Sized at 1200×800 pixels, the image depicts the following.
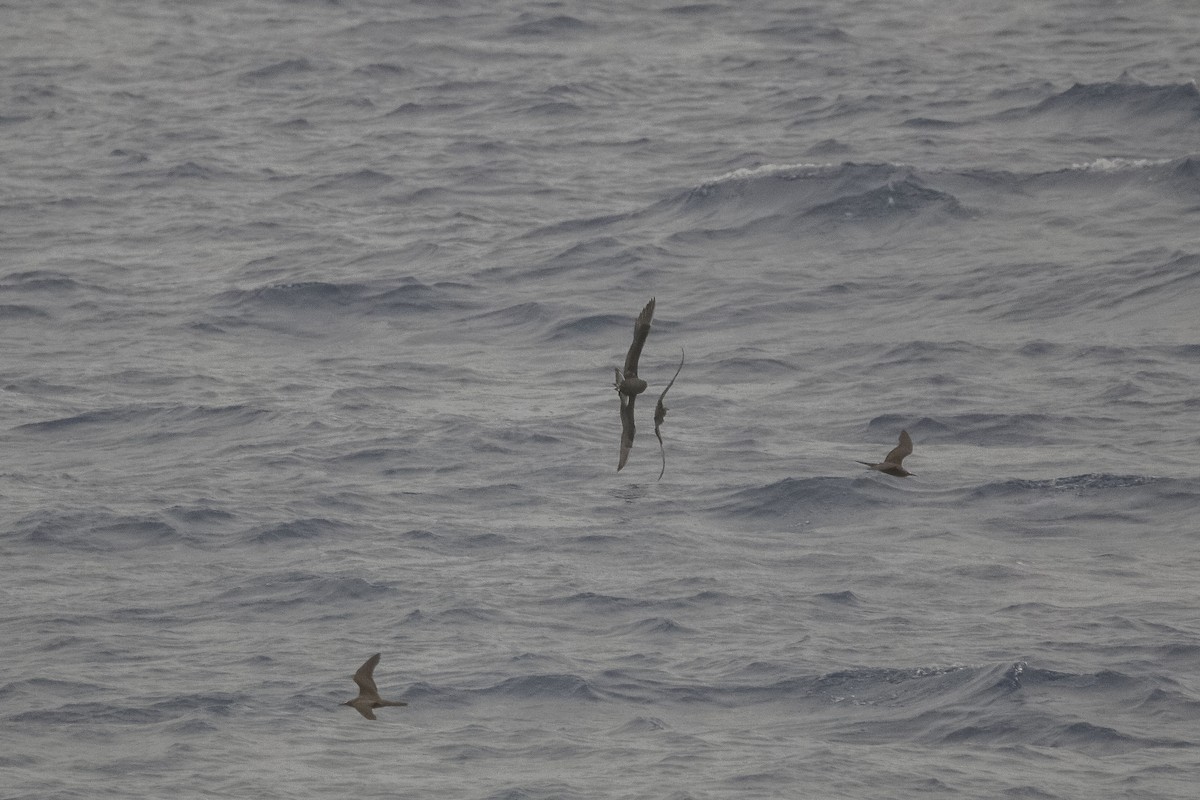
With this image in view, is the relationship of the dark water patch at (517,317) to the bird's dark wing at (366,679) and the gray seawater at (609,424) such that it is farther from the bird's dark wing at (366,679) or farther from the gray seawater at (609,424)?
the bird's dark wing at (366,679)

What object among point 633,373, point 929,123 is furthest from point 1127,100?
point 633,373

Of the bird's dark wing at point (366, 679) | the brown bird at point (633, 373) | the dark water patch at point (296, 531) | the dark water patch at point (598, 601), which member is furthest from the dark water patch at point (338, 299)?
the brown bird at point (633, 373)

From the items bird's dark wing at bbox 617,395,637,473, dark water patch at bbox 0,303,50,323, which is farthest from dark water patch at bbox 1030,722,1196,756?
dark water patch at bbox 0,303,50,323

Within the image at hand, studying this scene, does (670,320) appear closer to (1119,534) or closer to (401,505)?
(401,505)

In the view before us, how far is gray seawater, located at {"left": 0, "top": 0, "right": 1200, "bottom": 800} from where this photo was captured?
60.1 ft

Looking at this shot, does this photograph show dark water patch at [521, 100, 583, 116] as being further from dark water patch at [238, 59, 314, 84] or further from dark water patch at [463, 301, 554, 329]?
dark water patch at [463, 301, 554, 329]

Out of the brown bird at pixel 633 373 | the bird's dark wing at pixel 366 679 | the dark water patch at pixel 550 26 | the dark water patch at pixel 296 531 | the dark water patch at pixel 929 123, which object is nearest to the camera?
the brown bird at pixel 633 373

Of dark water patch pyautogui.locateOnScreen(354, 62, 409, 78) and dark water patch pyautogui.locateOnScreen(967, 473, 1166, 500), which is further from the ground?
dark water patch pyautogui.locateOnScreen(354, 62, 409, 78)

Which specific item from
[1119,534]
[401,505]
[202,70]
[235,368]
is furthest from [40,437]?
[202,70]

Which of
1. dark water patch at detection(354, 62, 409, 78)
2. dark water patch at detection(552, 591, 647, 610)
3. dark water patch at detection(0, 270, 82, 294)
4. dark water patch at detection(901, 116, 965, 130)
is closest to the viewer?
dark water patch at detection(552, 591, 647, 610)

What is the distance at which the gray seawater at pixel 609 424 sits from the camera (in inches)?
721

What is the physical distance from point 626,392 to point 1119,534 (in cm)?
957

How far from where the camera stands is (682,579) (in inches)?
824

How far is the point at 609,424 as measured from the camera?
988 inches
